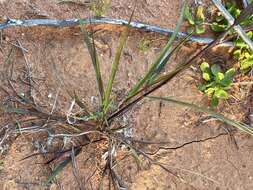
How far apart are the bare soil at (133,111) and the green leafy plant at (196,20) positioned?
79 millimetres

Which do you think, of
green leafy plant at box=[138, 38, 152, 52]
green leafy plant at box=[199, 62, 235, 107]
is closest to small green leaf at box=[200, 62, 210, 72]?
green leafy plant at box=[199, 62, 235, 107]

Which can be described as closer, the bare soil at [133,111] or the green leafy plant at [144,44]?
the bare soil at [133,111]

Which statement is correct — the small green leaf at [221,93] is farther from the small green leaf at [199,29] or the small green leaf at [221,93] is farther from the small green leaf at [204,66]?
the small green leaf at [199,29]

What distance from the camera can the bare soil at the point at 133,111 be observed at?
5.24 ft

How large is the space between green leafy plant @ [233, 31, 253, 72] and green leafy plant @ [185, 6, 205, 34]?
161 millimetres

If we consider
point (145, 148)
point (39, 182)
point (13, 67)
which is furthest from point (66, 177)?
point (13, 67)

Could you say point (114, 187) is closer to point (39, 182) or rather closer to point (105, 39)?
point (39, 182)

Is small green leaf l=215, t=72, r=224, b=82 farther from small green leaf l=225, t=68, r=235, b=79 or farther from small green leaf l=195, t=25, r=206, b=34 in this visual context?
small green leaf l=195, t=25, r=206, b=34

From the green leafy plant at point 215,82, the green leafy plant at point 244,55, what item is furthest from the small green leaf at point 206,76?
the green leafy plant at point 244,55

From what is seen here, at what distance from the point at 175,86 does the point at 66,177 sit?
1.90ft

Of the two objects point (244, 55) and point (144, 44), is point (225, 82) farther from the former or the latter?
point (144, 44)

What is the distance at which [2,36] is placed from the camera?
1659mm

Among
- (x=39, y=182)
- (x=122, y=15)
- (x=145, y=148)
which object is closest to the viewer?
(x=39, y=182)

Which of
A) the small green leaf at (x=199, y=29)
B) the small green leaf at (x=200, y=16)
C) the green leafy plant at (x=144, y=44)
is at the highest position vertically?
the small green leaf at (x=200, y=16)
